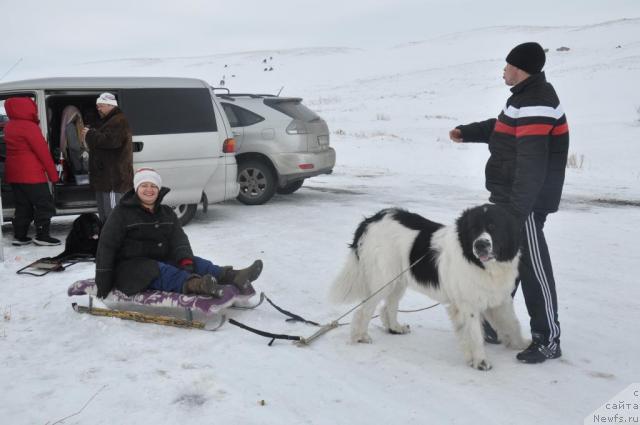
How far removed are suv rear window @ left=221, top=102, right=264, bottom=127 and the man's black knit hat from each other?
656cm

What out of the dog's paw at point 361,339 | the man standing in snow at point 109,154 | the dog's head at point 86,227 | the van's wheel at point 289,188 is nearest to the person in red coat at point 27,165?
the dog's head at point 86,227

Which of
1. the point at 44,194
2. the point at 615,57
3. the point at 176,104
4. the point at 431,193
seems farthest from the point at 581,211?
the point at 615,57

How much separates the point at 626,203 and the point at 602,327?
6583 millimetres

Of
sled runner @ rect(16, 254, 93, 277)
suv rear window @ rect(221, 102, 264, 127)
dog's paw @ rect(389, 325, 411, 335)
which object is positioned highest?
suv rear window @ rect(221, 102, 264, 127)

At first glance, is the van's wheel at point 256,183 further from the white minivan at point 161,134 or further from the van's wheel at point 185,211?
the van's wheel at point 185,211

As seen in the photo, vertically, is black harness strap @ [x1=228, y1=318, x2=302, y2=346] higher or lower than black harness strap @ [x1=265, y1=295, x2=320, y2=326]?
higher

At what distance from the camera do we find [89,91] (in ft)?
25.2

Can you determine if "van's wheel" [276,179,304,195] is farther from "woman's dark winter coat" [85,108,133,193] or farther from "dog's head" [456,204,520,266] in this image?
"dog's head" [456,204,520,266]

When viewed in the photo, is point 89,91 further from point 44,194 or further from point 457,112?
point 457,112

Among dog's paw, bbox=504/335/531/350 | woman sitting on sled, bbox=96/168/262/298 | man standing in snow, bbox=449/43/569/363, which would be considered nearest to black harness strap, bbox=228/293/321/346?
woman sitting on sled, bbox=96/168/262/298

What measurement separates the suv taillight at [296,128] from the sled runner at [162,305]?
17.5 ft

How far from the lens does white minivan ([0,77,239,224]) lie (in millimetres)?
7652

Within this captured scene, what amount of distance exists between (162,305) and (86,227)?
8.19ft

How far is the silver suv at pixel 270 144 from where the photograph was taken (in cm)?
1001
